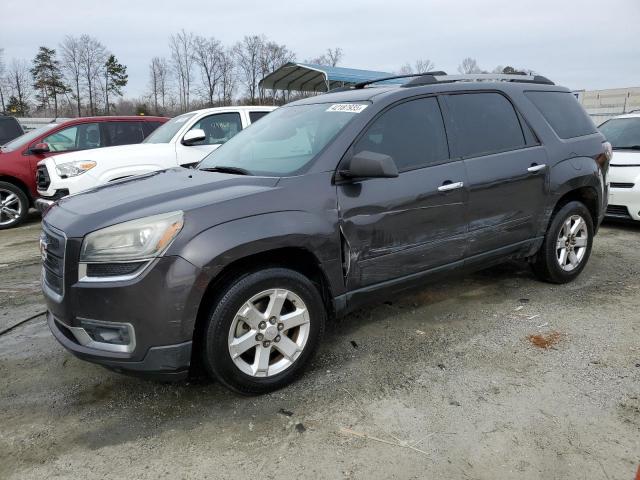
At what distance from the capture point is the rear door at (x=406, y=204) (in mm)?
3125

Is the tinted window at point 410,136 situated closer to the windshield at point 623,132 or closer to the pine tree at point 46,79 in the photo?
the windshield at point 623,132

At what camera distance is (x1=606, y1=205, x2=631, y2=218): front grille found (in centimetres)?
685

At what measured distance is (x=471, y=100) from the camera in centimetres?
391

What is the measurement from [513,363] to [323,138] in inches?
75.3

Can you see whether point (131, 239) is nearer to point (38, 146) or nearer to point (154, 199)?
point (154, 199)

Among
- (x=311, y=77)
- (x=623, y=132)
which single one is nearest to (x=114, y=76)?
(x=311, y=77)

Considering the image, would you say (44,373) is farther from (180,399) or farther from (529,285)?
(529,285)

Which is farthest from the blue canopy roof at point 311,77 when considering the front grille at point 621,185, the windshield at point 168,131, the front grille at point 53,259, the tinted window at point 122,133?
the front grille at point 53,259

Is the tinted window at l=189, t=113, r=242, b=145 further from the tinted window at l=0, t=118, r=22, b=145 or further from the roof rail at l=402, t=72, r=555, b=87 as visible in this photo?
the tinted window at l=0, t=118, r=22, b=145

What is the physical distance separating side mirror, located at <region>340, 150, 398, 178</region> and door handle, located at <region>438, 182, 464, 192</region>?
2.04 ft

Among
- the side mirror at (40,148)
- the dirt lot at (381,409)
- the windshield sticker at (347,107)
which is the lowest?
the dirt lot at (381,409)

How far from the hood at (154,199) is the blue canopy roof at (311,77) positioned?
51.1 ft

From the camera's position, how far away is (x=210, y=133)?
25.8 ft

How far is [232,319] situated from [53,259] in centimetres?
106
